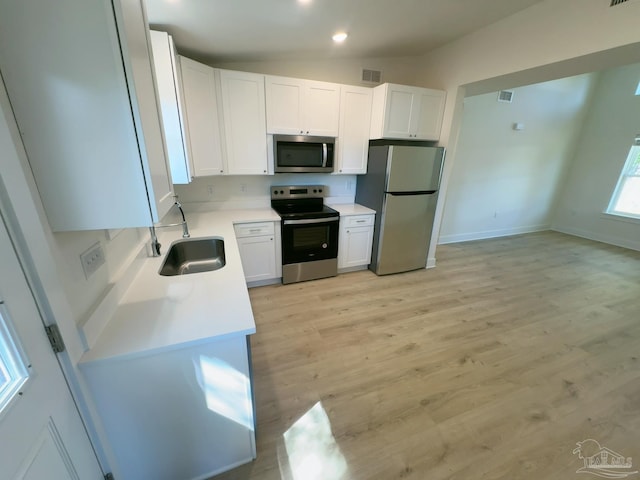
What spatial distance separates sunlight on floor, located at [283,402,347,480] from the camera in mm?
1321

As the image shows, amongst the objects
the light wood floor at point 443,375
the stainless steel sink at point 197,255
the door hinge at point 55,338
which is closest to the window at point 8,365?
the door hinge at point 55,338

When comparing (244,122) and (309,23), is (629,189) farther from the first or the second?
(244,122)

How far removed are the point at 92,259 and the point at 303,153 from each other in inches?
88.8

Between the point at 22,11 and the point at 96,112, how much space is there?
26 cm

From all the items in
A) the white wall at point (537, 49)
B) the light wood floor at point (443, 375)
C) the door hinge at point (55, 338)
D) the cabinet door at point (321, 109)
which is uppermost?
the white wall at point (537, 49)

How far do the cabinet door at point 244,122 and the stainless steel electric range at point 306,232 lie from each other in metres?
0.51

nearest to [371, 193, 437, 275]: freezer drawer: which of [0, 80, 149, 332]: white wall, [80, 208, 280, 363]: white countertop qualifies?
[80, 208, 280, 363]: white countertop

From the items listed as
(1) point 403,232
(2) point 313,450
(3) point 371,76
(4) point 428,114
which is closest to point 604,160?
(4) point 428,114

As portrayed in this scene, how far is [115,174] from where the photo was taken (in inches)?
33.6

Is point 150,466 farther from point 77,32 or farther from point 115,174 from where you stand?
point 77,32

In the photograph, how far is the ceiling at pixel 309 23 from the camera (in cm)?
176

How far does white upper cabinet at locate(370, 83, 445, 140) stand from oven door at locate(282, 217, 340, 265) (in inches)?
49.0

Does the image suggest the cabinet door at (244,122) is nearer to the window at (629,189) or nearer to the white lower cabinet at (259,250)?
the white lower cabinet at (259,250)

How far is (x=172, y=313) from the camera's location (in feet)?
3.83
